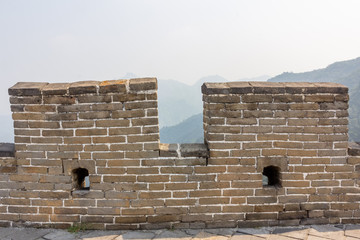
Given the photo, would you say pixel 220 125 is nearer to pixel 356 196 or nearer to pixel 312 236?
pixel 312 236

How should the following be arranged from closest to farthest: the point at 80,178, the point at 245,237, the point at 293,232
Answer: the point at 245,237
the point at 293,232
the point at 80,178

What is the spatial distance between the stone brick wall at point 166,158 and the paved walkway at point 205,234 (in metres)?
0.09

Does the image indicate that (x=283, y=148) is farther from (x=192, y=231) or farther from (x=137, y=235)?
(x=137, y=235)

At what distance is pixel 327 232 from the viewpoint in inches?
123

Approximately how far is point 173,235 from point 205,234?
1.13 feet

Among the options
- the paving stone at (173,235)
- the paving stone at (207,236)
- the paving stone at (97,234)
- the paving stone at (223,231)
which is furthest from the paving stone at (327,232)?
the paving stone at (97,234)

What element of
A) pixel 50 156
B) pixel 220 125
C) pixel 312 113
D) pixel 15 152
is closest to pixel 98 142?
pixel 50 156

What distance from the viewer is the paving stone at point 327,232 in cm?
303

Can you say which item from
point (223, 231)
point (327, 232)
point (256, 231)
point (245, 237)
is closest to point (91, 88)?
point (223, 231)

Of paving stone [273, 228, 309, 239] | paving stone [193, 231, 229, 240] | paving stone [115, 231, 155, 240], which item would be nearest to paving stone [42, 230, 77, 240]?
paving stone [115, 231, 155, 240]

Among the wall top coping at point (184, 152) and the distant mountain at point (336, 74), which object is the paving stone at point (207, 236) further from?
the distant mountain at point (336, 74)

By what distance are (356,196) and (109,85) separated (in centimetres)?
309

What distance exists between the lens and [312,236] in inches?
119

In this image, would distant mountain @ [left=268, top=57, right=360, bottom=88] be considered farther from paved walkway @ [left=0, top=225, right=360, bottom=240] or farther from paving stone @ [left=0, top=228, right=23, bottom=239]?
paving stone @ [left=0, top=228, right=23, bottom=239]
